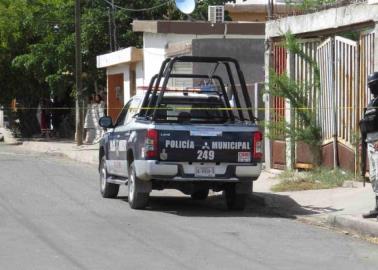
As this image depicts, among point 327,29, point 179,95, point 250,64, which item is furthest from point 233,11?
point 179,95

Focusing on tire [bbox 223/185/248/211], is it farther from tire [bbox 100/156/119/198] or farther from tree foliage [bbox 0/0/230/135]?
tree foliage [bbox 0/0/230/135]

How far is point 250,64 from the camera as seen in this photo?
2597 centimetres

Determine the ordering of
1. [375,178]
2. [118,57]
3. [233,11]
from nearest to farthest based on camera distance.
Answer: [375,178]
[118,57]
[233,11]

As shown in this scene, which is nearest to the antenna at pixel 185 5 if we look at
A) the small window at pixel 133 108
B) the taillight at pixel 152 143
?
the small window at pixel 133 108

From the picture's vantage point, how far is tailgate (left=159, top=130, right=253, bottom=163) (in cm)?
1322

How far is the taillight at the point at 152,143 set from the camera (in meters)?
13.2

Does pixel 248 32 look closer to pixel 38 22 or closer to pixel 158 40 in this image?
pixel 158 40

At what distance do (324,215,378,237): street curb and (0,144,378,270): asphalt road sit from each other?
12.0 inches

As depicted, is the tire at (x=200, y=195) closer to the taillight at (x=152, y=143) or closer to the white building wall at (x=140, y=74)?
the taillight at (x=152, y=143)

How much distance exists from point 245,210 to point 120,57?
60.2 ft

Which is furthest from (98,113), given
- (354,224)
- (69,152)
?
(354,224)

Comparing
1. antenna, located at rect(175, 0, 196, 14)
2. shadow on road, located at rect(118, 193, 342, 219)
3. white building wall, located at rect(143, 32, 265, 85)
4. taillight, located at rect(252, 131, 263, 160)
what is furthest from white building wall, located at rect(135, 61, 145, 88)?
taillight, located at rect(252, 131, 263, 160)

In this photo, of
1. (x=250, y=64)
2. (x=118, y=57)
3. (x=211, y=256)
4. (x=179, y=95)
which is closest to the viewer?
(x=211, y=256)

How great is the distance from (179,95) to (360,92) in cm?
394
